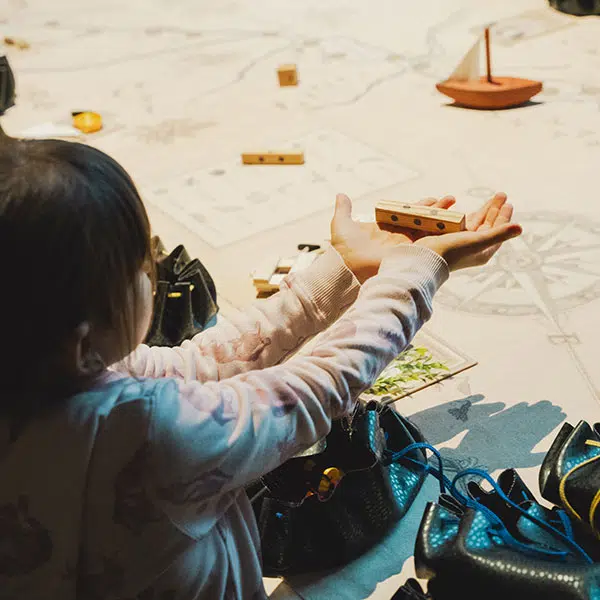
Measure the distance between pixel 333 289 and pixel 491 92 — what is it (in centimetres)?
145

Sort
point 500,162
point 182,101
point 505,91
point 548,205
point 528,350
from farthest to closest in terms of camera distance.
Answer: point 182,101, point 505,91, point 500,162, point 548,205, point 528,350

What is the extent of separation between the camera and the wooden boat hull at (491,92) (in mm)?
2176

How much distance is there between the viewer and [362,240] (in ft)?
3.12

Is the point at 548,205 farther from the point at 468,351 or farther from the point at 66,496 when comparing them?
the point at 66,496

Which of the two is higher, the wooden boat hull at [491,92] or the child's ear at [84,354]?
the child's ear at [84,354]

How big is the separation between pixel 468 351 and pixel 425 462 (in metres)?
0.31

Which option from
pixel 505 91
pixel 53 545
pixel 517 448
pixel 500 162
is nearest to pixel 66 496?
pixel 53 545

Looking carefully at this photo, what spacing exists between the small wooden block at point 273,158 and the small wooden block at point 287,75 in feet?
1.80

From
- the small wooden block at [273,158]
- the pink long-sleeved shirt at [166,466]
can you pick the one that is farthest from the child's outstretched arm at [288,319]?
the small wooden block at [273,158]

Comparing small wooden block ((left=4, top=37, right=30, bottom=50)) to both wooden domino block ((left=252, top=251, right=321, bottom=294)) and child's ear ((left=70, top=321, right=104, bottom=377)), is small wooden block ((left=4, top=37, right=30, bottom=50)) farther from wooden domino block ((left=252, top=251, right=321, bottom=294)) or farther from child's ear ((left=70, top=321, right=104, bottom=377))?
child's ear ((left=70, top=321, right=104, bottom=377))

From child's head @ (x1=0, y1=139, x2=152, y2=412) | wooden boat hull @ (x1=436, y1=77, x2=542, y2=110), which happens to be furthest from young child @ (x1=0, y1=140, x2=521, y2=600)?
wooden boat hull @ (x1=436, y1=77, x2=542, y2=110)

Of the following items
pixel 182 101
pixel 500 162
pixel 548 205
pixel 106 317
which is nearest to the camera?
pixel 106 317

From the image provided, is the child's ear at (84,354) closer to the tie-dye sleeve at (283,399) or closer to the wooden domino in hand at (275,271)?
the tie-dye sleeve at (283,399)

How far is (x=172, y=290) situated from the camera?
1361 mm
